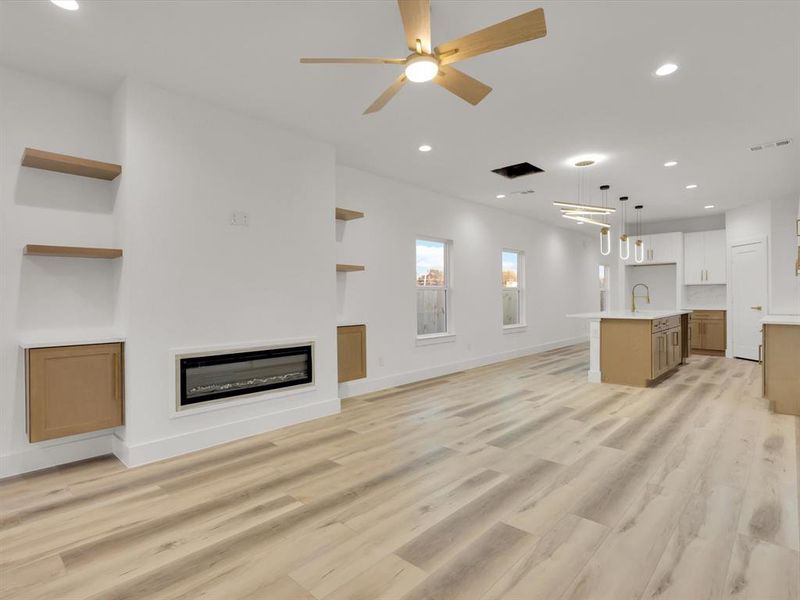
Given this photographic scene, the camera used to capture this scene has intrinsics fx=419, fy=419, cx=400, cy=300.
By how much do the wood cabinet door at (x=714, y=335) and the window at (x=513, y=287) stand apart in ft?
12.0

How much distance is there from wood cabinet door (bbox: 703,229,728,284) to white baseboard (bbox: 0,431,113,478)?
1024cm

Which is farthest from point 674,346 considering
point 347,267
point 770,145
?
point 347,267

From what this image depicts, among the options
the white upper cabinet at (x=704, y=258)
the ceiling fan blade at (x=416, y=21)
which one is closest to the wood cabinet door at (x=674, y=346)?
the white upper cabinet at (x=704, y=258)

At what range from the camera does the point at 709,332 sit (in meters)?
8.40

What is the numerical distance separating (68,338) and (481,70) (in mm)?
3624

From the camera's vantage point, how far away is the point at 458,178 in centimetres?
585

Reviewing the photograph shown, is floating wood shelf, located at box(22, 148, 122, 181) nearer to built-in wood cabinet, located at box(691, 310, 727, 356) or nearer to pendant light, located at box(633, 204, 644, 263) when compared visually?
pendant light, located at box(633, 204, 644, 263)

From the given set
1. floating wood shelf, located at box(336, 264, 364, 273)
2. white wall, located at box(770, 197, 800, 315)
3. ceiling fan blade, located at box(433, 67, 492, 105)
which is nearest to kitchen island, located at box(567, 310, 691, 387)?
white wall, located at box(770, 197, 800, 315)

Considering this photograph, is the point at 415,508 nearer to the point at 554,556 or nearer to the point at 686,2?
the point at 554,556

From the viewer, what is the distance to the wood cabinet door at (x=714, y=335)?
27.0 feet

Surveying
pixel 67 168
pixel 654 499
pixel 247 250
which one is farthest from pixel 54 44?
pixel 654 499

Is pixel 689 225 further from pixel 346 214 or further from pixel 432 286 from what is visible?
pixel 346 214

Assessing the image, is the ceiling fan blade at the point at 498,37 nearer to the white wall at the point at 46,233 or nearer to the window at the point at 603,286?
the white wall at the point at 46,233

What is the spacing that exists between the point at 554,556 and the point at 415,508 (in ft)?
2.61
